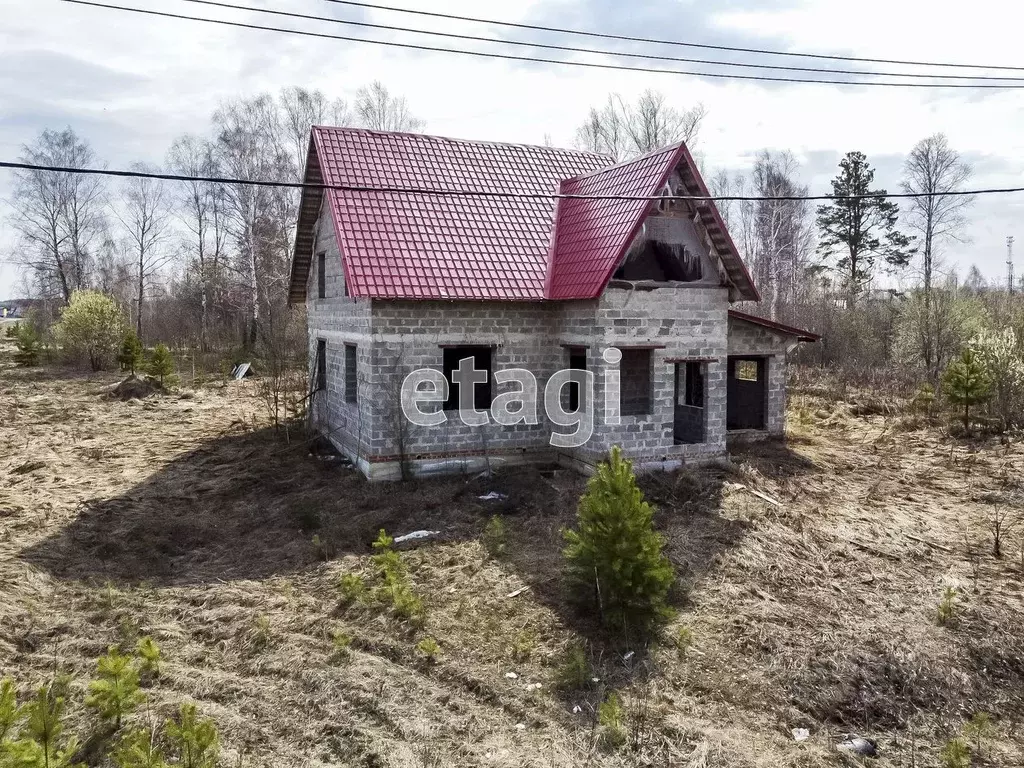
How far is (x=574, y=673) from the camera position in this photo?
6688mm

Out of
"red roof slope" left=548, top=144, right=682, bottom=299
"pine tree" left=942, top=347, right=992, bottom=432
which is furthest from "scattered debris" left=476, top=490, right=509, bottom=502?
"pine tree" left=942, top=347, right=992, bottom=432

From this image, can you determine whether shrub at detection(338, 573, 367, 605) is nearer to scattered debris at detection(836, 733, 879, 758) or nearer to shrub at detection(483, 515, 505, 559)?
shrub at detection(483, 515, 505, 559)

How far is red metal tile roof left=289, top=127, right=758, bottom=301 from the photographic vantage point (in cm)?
1234

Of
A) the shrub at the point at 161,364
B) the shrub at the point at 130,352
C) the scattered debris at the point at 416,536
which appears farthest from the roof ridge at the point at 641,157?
the shrub at the point at 130,352

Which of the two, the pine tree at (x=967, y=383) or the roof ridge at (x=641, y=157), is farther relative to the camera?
the pine tree at (x=967, y=383)

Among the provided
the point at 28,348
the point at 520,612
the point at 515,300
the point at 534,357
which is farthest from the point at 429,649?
the point at 28,348

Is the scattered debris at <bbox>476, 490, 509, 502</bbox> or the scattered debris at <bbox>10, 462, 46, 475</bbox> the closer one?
the scattered debris at <bbox>476, 490, 509, 502</bbox>

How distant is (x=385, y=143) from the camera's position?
14859mm

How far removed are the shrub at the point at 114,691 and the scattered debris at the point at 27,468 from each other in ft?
34.0

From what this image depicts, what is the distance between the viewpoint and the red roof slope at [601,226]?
12.1 m

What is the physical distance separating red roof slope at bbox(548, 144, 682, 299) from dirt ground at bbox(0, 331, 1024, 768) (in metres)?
3.53

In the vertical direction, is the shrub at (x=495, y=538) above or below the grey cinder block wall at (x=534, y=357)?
below

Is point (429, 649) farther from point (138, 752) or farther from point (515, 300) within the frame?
point (515, 300)

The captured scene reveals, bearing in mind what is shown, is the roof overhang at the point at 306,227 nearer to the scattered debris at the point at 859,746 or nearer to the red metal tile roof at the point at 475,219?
the red metal tile roof at the point at 475,219
